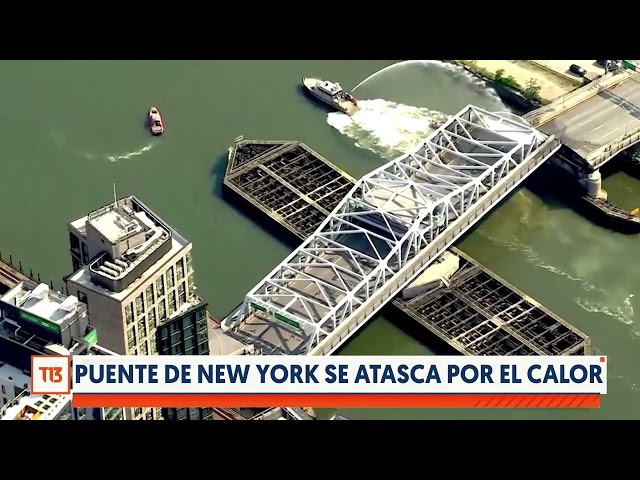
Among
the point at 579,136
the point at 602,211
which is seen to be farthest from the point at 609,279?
the point at 579,136

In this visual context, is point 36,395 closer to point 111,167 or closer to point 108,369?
point 108,369

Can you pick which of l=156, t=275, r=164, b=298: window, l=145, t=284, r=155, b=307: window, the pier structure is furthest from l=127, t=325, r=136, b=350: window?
the pier structure

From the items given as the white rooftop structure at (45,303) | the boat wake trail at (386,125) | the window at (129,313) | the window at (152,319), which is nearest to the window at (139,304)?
the window at (129,313)

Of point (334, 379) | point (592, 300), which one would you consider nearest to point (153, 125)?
point (592, 300)

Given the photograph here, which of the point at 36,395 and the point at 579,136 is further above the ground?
the point at 579,136

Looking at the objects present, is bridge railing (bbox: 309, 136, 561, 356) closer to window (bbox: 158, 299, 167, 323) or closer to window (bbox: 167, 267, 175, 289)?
window (bbox: 158, 299, 167, 323)

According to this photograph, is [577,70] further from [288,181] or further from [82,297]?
[82,297]

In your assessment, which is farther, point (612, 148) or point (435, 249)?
point (612, 148)
